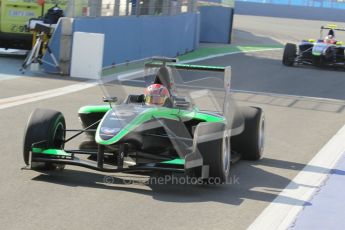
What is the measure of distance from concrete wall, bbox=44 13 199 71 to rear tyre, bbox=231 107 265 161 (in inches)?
355

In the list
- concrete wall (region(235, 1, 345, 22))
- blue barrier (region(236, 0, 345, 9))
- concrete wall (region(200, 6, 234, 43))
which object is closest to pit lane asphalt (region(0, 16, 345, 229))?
concrete wall (region(200, 6, 234, 43))

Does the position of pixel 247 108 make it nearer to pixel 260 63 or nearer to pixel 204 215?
pixel 204 215

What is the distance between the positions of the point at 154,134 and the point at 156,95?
0.57 metres

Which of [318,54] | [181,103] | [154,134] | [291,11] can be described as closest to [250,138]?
[181,103]

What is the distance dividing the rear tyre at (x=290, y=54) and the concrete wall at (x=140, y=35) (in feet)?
11.7

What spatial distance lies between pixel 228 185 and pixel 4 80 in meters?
8.79

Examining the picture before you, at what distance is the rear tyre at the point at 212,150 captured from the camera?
698 cm

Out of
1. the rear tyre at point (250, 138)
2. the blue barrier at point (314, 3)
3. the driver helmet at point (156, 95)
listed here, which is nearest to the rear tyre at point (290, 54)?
the rear tyre at point (250, 138)

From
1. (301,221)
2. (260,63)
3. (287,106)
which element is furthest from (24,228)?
(260,63)

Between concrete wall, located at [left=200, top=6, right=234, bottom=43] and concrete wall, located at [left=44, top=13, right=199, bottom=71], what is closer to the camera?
concrete wall, located at [left=44, top=13, right=199, bottom=71]

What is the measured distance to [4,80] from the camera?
596 inches

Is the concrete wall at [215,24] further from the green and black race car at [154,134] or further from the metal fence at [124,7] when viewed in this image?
the green and black race car at [154,134]

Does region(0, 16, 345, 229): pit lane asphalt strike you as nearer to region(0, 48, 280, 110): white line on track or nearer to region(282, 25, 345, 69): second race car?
region(0, 48, 280, 110): white line on track

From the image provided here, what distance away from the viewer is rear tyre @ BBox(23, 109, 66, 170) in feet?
23.7
